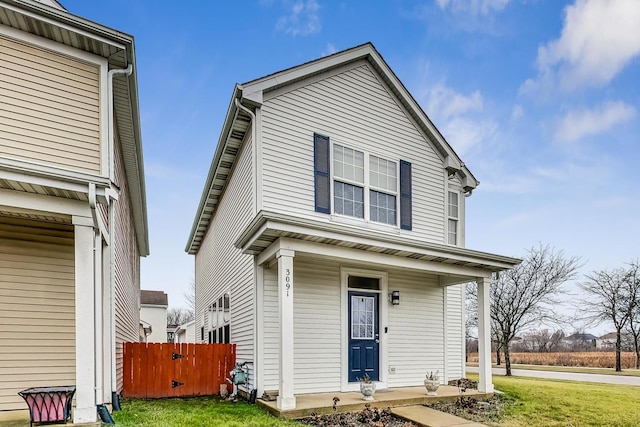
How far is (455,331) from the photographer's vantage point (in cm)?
1074

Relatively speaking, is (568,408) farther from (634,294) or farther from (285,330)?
(634,294)

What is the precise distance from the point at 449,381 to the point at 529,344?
43.8 metres

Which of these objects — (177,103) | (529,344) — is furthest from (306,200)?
(529,344)

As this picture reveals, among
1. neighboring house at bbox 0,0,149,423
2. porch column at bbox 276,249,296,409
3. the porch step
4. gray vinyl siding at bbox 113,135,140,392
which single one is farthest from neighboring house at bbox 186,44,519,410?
neighboring house at bbox 0,0,149,423

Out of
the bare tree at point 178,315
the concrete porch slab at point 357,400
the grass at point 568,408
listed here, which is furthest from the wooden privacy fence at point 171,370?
the bare tree at point 178,315

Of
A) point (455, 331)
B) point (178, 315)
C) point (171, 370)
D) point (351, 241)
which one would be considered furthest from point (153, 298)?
point (351, 241)

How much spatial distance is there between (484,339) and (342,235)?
4225mm

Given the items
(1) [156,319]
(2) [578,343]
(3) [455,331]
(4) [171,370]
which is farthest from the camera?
(2) [578,343]

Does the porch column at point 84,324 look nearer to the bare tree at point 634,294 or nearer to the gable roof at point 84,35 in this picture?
the gable roof at point 84,35

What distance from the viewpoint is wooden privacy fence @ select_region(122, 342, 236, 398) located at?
8.80 m

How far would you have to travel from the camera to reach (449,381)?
10258 mm

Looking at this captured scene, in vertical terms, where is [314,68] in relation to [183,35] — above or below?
below

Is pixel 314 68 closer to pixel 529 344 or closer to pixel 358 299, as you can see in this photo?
pixel 358 299

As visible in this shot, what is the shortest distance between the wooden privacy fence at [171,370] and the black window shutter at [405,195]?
5.01 metres
